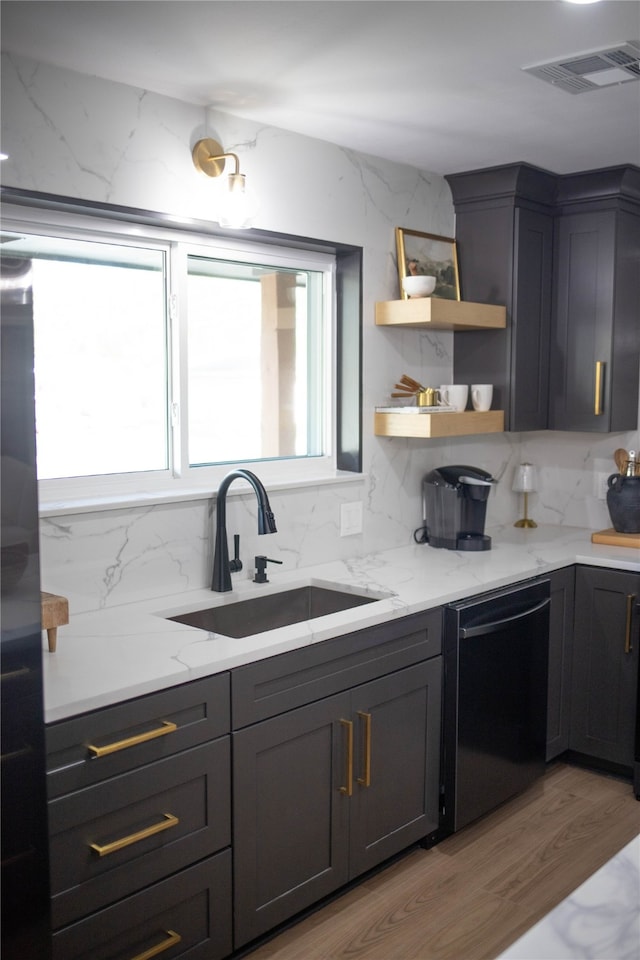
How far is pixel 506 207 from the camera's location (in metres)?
3.72

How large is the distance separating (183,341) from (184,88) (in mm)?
764

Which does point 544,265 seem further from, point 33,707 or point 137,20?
point 33,707

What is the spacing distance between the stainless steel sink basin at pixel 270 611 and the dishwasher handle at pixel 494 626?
1.04 ft

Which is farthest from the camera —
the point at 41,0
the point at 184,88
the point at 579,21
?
the point at 184,88

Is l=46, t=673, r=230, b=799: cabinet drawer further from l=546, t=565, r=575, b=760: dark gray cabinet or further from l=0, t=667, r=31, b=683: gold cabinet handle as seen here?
l=546, t=565, r=575, b=760: dark gray cabinet

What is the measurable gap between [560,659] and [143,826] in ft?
6.59

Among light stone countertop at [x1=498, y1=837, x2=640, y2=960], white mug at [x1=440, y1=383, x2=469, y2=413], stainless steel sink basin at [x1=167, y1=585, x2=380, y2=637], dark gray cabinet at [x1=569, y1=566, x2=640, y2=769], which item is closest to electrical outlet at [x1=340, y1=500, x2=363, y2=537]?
stainless steel sink basin at [x1=167, y1=585, x2=380, y2=637]

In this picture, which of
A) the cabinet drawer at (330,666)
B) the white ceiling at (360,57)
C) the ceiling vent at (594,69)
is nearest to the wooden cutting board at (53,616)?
the cabinet drawer at (330,666)

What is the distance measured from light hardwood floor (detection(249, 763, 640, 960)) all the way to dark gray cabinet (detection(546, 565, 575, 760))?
0.21 m

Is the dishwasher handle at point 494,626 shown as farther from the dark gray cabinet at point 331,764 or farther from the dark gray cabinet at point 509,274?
the dark gray cabinet at point 509,274

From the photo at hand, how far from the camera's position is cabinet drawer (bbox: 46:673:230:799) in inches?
76.5

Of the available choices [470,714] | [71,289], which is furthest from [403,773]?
[71,289]

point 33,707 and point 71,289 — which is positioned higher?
point 71,289

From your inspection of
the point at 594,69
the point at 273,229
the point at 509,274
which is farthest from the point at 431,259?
the point at 594,69
